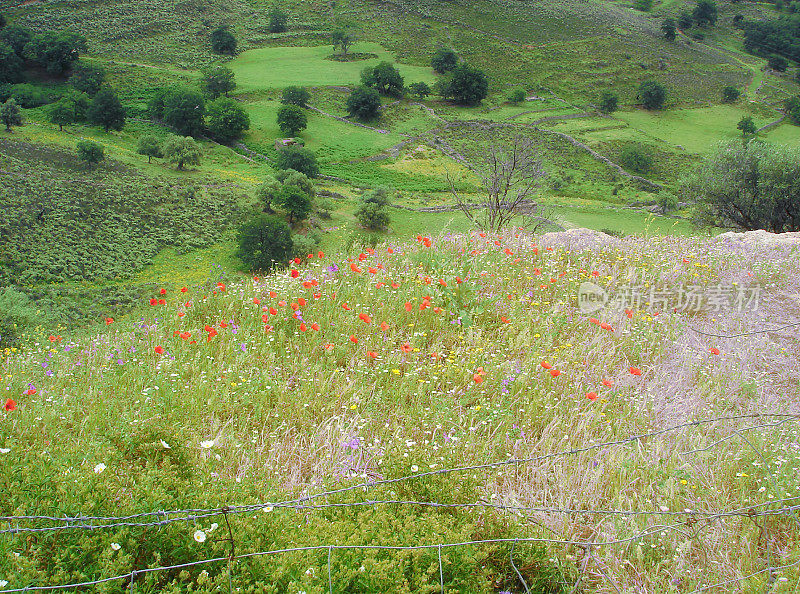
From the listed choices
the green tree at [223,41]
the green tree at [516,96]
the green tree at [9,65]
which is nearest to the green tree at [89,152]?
the green tree at [9,65]

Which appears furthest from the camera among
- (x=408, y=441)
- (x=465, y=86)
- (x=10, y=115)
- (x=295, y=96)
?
(x=465, y=86)

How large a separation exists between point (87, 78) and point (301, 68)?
3238 cm

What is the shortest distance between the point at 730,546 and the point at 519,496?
1127 millimetres

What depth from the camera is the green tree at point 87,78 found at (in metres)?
71.6

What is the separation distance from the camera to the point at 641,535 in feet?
8.37

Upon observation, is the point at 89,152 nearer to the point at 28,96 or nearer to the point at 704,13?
the point at 28,96

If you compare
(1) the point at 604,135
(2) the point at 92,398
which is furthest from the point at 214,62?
(2) the point at 92,398

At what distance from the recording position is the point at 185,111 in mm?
65562

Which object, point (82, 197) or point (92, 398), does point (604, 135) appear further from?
point (92, 398)

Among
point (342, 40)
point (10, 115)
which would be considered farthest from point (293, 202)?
point (342, 40)

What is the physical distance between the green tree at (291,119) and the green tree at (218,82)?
13916mm

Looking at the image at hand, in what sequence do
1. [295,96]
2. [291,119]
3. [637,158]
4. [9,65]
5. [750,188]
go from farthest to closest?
[9,65] → [295,96] → [291,119] → [637,158] → [750,188]

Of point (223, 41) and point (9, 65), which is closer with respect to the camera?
point (9, 65)

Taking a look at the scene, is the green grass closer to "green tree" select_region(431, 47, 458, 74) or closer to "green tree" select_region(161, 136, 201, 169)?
"green tree" select_region(431, 47, 458, 74)
